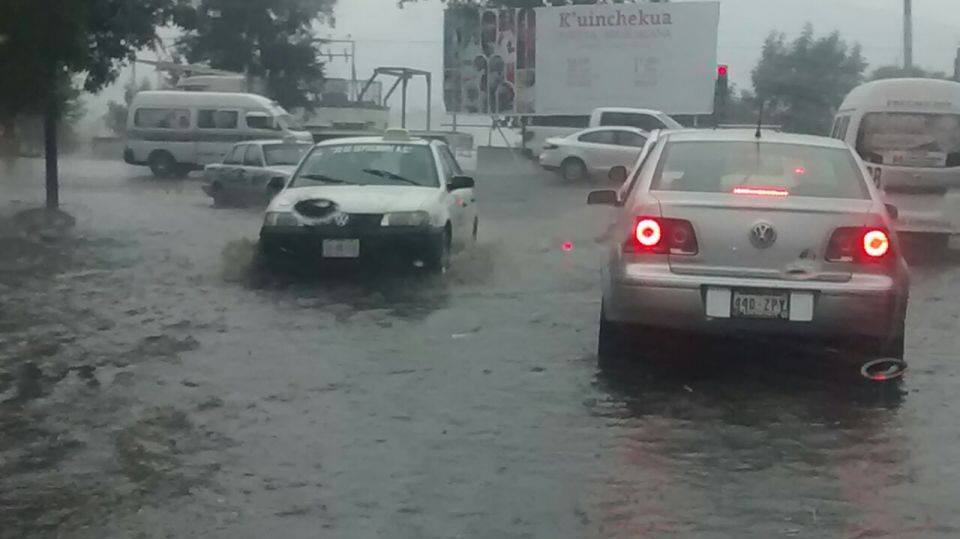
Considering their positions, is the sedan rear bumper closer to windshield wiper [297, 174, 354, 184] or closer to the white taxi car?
the white taxi car

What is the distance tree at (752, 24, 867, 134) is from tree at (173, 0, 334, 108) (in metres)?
16.6

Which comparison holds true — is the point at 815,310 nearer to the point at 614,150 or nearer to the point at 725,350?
the point at 725,350

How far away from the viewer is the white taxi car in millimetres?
12578

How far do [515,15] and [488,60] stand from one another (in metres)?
1.71

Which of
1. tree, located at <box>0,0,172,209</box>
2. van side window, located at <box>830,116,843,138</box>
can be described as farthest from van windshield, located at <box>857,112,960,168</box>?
tree, located at <box>0,0,172,209</box>

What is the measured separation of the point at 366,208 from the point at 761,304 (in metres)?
5.44

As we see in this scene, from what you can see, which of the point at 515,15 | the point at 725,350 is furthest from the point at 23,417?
the point at 515,15

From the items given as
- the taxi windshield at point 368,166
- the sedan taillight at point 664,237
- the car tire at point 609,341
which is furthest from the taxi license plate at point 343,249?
the sedan taillight at point 664,237

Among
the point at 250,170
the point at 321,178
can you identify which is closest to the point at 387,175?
the point at 321,178

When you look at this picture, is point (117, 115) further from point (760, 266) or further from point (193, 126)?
point (760, 266)

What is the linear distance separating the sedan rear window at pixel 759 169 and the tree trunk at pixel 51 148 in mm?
12008

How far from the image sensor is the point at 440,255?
12961mm

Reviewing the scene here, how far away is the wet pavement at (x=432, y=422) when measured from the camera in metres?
5.79

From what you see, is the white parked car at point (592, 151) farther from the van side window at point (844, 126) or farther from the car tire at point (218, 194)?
the van side window at point (844, 126)
